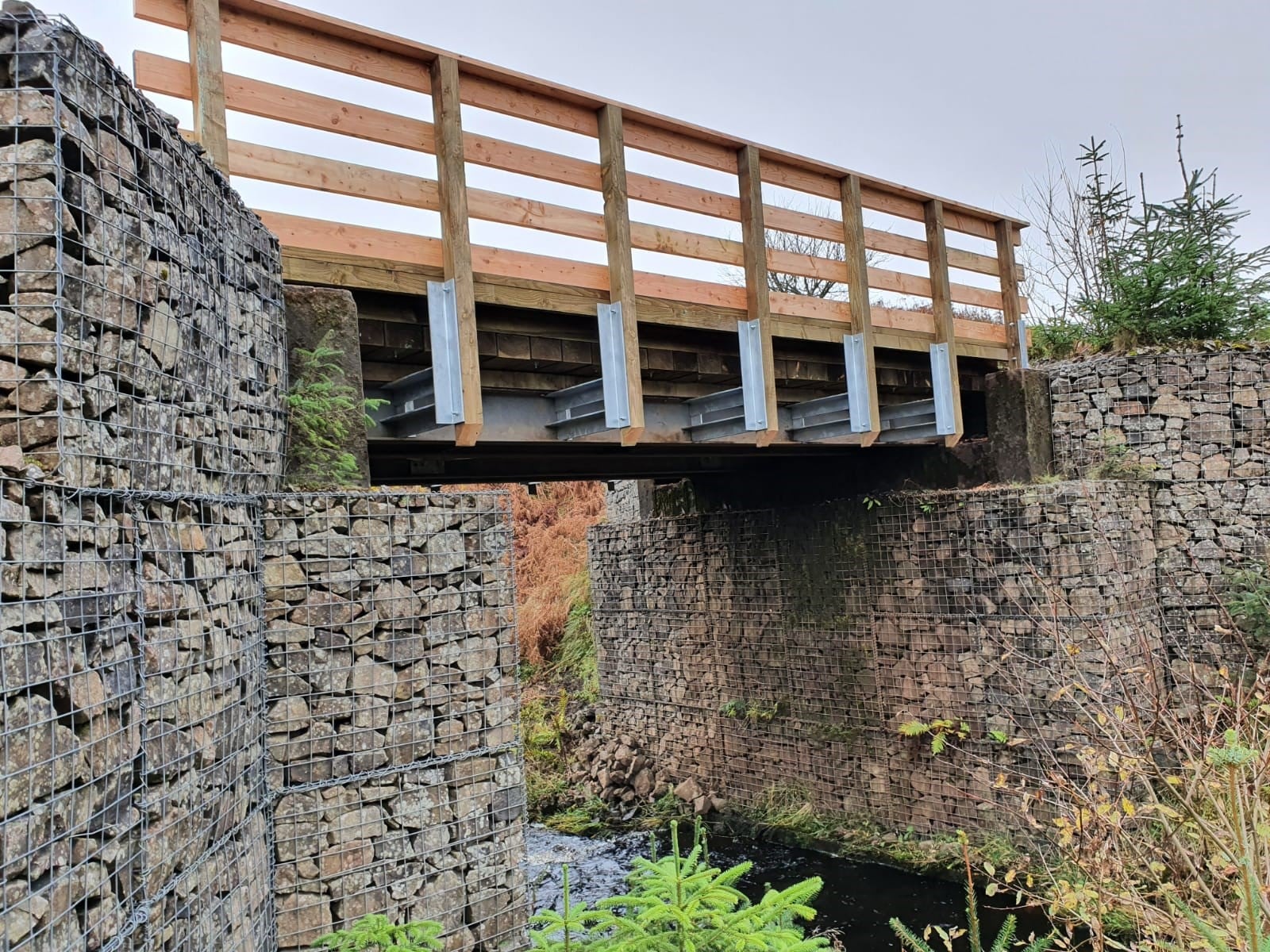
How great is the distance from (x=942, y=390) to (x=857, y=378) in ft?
3.92

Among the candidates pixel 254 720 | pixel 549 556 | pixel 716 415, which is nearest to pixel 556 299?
pixel 716 415

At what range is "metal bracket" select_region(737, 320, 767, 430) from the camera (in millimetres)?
7137

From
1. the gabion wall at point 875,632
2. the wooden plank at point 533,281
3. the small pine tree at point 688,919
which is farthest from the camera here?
the gabion wall at point 875,632

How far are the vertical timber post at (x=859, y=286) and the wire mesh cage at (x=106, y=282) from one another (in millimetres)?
5448

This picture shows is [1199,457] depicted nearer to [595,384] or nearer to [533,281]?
[595,384]

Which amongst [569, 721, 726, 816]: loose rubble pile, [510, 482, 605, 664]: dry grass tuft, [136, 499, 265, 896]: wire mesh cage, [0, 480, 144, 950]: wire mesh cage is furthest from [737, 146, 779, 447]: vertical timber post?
[510, 482, 605, 664]: dry grass tuft

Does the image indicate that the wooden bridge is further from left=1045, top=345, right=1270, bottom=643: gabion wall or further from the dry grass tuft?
the dry grass tuft

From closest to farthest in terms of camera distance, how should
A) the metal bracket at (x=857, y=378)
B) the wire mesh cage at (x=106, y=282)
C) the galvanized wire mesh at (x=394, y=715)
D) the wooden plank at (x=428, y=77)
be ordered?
the wire mesh cage at (x=106, y=282) < the galvanized wire mesh at (x=394, y=715) < the wooden plank at (x=428, y=77) < the metal bracket at (x=857, y=378)

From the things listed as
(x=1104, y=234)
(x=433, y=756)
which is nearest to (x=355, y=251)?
(x=433, y=756)

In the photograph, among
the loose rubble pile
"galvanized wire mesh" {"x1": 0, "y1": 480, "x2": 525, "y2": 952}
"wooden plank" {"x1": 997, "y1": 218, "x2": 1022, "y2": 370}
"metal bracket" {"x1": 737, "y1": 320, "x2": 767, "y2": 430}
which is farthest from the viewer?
the loose rubble pile

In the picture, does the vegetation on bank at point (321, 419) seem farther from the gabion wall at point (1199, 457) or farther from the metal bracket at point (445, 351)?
the gabion wall at point (1199, 457)

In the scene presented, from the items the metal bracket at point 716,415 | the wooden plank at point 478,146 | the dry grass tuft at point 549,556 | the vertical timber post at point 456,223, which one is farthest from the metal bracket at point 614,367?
the dry grass tuft at point 549,556

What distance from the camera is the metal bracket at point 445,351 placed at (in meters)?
5.51

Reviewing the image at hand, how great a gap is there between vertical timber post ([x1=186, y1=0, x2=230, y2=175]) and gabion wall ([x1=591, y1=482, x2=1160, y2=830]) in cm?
647
